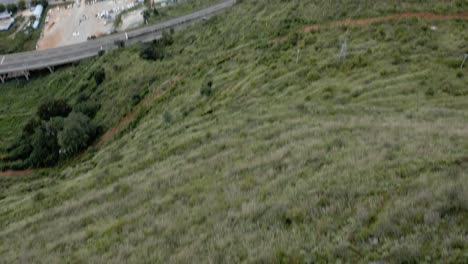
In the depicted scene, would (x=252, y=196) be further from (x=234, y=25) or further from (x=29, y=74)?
(x=29, y=74)

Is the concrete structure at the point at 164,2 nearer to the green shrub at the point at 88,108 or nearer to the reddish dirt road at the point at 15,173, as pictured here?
the green shrub at the point at 88,108

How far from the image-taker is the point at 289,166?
13.7 m

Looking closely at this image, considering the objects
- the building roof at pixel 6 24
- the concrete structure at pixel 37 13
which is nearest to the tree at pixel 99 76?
the concrete structure at pixel 37 13

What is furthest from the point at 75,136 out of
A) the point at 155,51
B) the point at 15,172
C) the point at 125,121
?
the point at 155,51

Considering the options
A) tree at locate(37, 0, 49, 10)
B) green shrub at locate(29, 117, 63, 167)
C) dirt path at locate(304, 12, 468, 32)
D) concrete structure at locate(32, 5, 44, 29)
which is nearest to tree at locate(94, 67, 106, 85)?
green shrub at locate(29, 117, 63, 167)

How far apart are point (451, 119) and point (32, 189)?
26.1 m

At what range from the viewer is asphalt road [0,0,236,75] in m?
63.5

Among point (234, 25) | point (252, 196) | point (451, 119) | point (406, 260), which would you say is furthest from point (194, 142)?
point (234, 25)

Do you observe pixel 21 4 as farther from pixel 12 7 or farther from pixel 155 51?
pixel 155 51

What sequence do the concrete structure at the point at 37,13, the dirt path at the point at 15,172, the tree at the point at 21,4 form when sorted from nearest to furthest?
the dirt path at the point at 15,172 → the concrete structure at the point at 37,13 → the tree at the point at 21,4

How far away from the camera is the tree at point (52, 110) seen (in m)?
43.1

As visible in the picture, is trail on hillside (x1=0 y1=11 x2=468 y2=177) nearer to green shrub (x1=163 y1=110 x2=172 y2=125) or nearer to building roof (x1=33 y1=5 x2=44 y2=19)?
green shrub (x1=163 y1=110 x2=172 y2=125)

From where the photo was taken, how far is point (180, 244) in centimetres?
1049

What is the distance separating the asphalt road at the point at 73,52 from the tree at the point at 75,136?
33281 millimetres
